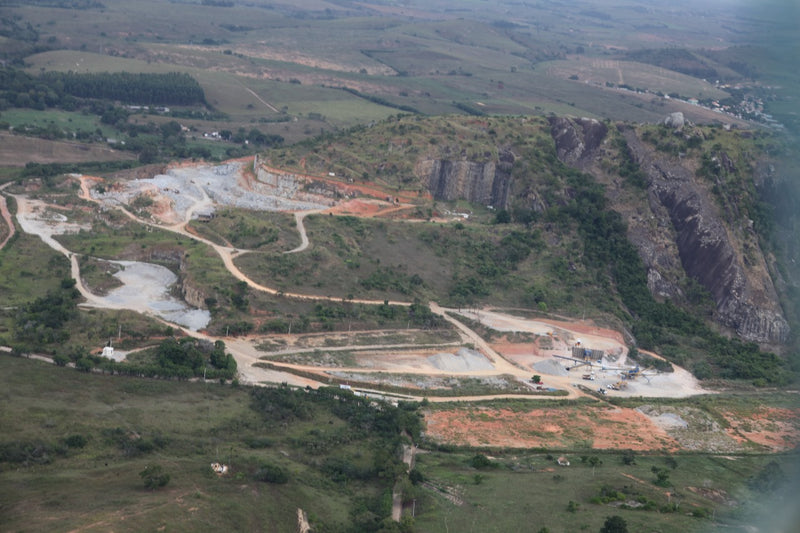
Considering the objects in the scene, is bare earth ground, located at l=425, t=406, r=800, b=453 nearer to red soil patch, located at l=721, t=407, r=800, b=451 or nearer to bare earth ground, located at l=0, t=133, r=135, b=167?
red soil patch, located at l=721, t=407, r=800, b=451

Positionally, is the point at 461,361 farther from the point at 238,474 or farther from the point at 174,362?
the point at 238,474

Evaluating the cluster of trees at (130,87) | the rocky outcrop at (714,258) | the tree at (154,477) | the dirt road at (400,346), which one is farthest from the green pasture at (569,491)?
the cluster of trees at (130,87)

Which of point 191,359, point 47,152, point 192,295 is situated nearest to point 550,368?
point 191,359

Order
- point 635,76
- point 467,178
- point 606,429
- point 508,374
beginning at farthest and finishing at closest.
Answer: point 635,76, point 467,178, point 508,374, point 606,429

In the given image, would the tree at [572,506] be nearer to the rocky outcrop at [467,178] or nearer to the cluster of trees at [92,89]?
the rocky outcrop at [467,178]

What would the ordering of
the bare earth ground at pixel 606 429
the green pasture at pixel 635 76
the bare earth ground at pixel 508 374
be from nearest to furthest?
the bare earth ground at pixel 606 429 → the bare earth ground at pixel 508 374 → the green pasture at pixel 635 76

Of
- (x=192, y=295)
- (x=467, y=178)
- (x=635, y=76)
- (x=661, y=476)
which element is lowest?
(x=192, y=295)

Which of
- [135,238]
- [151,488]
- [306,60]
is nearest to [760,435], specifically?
[151,488]
